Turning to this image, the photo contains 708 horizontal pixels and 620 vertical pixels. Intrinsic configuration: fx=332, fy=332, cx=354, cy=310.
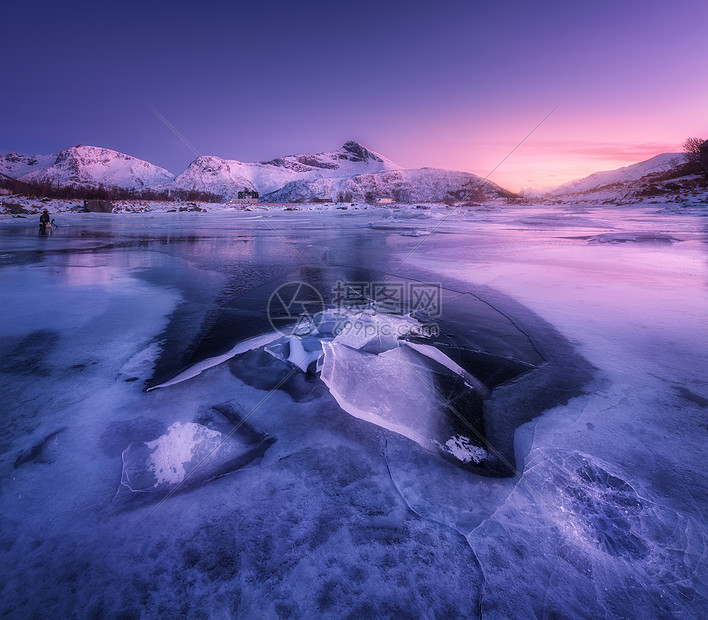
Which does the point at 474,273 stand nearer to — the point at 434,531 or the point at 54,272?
the point at 434,531

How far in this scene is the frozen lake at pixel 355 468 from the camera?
1140mm

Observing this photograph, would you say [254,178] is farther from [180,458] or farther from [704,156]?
Answer: [180,458]

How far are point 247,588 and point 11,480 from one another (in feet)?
4.33

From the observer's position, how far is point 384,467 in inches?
66.1

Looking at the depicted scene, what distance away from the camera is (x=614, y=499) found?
149 cm

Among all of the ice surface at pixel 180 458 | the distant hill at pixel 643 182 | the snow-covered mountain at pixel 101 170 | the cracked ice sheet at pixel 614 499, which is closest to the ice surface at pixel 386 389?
the cracked ice sheet at pixel 614 499

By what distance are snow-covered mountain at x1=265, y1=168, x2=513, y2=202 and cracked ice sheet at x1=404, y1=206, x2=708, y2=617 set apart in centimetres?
11203

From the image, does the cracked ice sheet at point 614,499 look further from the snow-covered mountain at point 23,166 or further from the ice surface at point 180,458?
the snow-covered mountain at point 23,166

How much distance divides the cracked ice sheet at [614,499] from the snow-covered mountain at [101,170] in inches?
7293

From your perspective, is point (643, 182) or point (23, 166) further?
point (23, 166)

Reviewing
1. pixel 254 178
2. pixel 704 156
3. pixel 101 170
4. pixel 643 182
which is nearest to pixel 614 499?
pixel 704 156

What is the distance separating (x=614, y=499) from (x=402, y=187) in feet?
421

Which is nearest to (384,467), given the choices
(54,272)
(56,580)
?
(56,580)

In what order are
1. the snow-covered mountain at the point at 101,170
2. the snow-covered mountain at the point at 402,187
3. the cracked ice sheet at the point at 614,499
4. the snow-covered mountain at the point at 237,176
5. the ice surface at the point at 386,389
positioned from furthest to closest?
the snow-covered mountain at the point at 101,170, the snow-covered mountain at the point at 237,176, the snow-covered mountain at the point at 402,187, the ice surface at the point at 386,389, the cracked ice sheet at the point at 614,499
